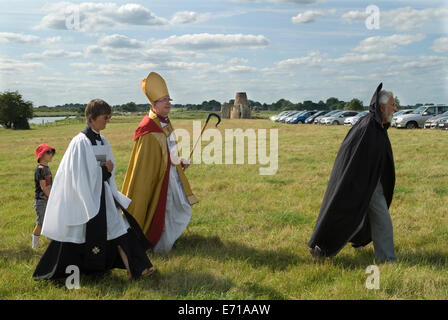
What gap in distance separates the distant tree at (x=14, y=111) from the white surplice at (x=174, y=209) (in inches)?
2261

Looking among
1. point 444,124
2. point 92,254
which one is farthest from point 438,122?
point 92,254

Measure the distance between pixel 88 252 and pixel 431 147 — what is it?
52.7 ft

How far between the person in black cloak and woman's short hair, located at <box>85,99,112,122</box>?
2939 millimetres

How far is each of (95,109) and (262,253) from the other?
2936 mm

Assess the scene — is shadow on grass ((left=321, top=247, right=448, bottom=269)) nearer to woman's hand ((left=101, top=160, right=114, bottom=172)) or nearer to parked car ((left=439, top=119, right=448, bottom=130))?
woman's hand ((left=101, top=160, right=114, bottom=172))

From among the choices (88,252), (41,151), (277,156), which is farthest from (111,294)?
(277,156)

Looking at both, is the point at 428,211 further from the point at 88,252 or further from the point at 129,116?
the point at 129,116

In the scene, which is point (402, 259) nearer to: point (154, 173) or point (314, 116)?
point (154, 173)

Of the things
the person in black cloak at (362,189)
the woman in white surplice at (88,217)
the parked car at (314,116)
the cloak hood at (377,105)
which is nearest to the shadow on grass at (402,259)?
the person in black cloak at (362,189)

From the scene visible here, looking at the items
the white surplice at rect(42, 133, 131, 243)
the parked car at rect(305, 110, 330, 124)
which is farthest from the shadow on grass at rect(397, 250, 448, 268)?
the parked car at rect(305, 110, 330, 124)

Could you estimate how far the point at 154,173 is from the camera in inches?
238

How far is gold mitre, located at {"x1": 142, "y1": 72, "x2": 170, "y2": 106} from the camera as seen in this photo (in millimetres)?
5922

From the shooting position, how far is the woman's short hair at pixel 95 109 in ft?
15.5

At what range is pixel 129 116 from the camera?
72.0m
